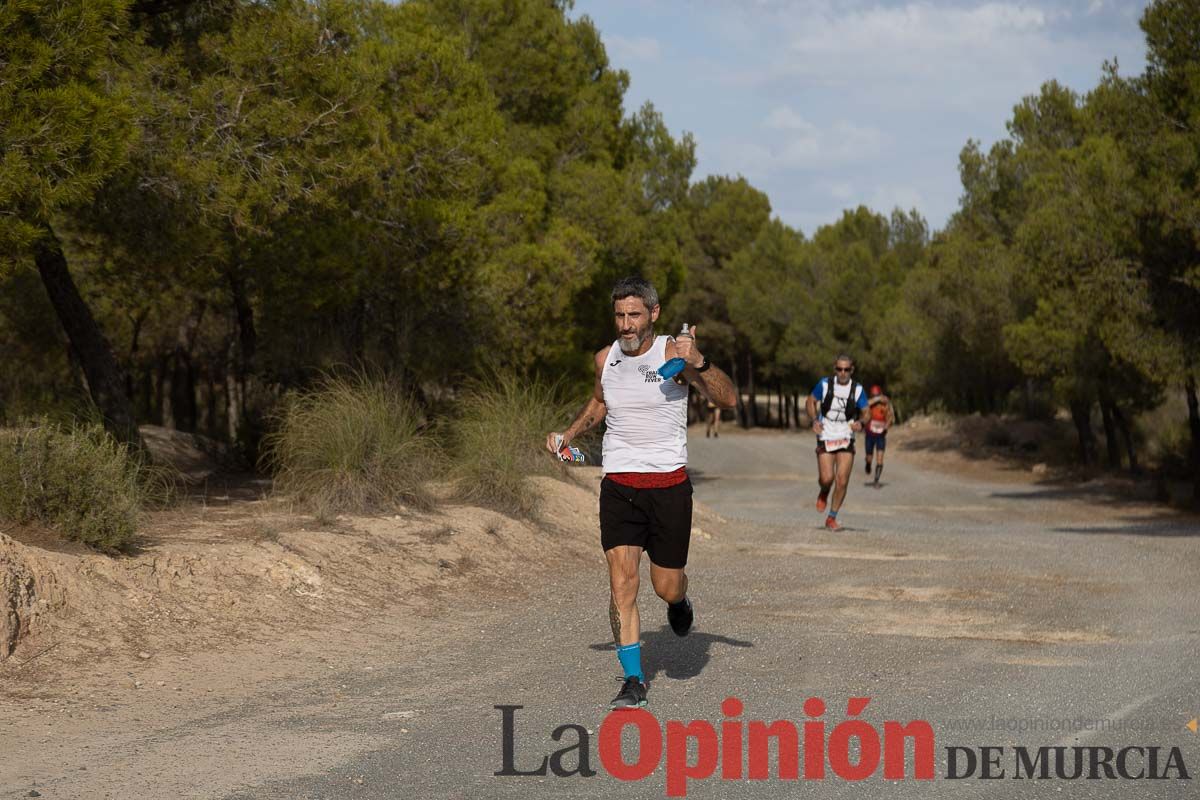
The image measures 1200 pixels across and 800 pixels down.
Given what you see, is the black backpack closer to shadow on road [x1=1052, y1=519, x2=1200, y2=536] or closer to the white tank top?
shadow on road [x1=1052, y1=519, x2=1200, y2=536]

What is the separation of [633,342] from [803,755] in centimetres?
225

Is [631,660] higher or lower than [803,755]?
higher

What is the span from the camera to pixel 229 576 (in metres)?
9.67

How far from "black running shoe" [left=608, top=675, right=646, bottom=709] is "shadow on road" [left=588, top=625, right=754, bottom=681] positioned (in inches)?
30.4

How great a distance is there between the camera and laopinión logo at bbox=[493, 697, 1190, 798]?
5633mm

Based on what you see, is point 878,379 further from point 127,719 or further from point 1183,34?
point 127,719

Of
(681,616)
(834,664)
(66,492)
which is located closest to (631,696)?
(681,616)

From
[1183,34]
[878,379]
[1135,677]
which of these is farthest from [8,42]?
[878,379]

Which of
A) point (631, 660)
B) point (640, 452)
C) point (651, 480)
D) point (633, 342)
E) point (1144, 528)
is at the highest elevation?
point (633, 342)

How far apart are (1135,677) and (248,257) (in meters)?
12.5

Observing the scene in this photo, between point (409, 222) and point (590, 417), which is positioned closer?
point (590, 417)

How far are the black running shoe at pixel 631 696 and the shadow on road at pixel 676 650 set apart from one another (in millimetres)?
771

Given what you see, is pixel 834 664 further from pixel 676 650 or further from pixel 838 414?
pixel 838 414

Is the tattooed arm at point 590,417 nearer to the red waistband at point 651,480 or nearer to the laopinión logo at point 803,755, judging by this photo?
the red waistband at point 651,480
